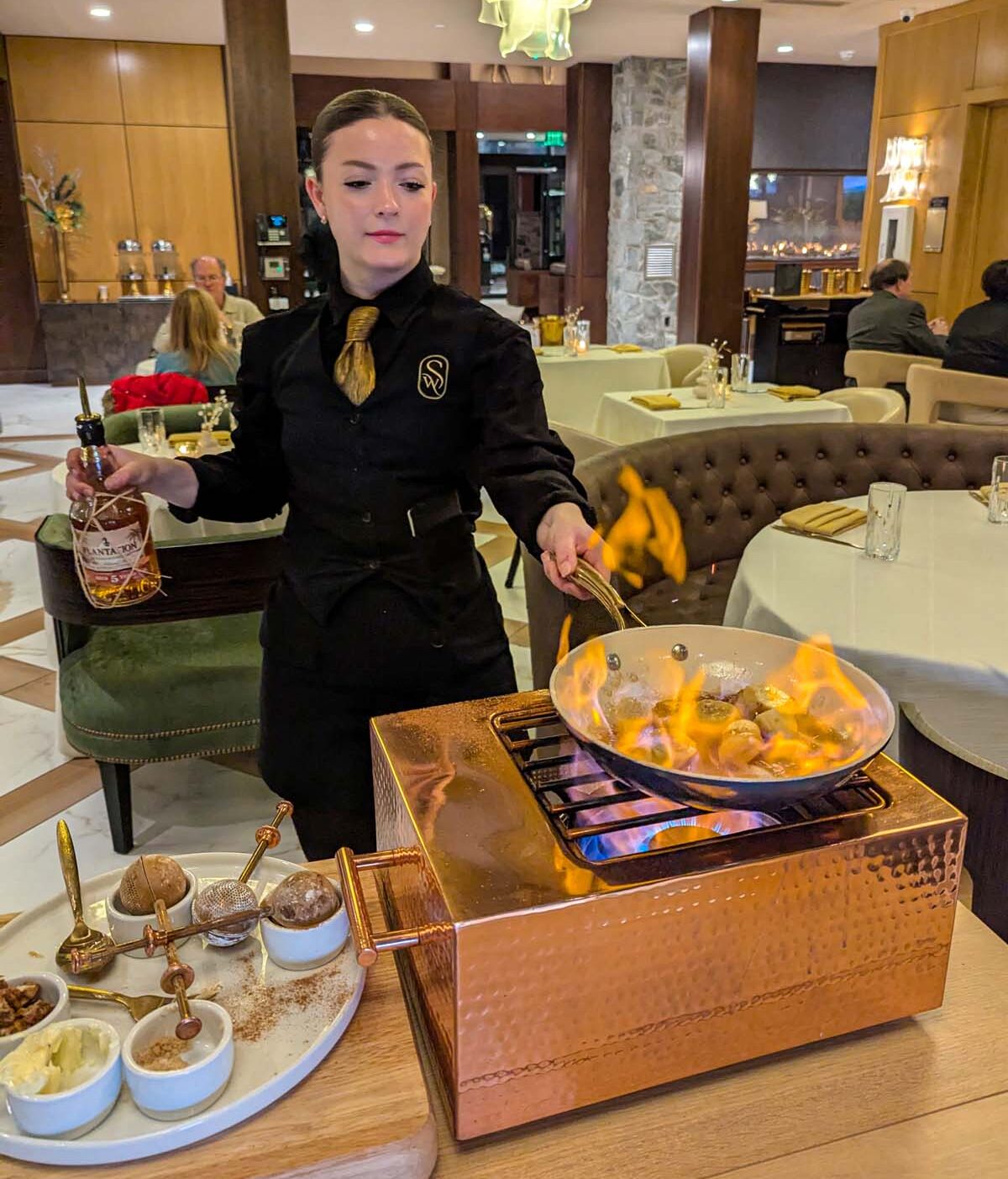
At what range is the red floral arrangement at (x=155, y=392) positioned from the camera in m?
3.91

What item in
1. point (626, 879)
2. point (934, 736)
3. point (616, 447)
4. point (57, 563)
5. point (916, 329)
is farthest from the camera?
point (916, 329)

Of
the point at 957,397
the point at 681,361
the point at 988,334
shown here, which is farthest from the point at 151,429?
the point at 988,334

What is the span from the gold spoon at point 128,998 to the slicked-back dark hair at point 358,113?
3.34 ft

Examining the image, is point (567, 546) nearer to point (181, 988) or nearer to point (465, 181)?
point (181, 988)

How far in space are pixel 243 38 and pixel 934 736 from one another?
6.50 m

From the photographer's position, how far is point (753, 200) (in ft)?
40.6

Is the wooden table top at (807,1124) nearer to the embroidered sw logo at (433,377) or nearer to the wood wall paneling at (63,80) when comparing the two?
the embroidered sw logo at (433,377)

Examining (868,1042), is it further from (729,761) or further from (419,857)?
(419,857)

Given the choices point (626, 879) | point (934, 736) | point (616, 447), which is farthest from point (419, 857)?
point (616, 447)

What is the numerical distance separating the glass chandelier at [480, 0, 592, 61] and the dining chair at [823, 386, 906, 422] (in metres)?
1.93

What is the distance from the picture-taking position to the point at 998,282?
5.49 m

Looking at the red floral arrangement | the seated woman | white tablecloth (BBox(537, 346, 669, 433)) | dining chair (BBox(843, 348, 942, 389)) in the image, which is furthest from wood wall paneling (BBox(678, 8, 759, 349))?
the red floral arrangement

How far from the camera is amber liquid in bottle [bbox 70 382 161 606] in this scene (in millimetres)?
1261


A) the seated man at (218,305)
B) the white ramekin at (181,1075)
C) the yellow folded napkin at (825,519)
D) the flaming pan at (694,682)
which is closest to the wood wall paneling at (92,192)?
the seated man at (218,305)
